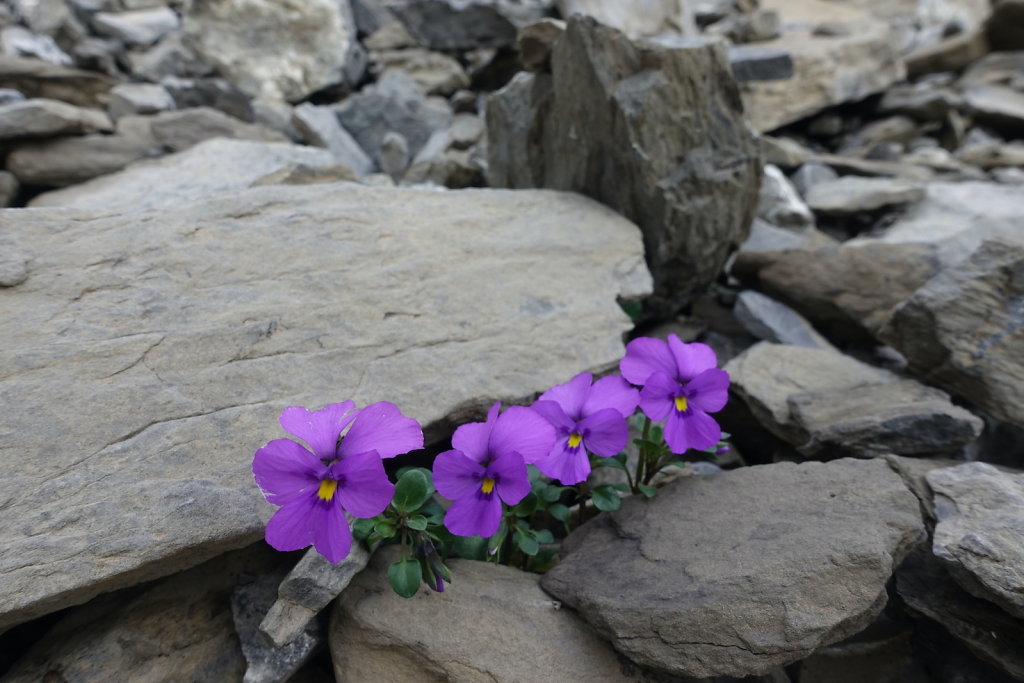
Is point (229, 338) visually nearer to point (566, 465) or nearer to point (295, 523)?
point (295, 523)

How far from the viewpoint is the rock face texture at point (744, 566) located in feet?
4.72

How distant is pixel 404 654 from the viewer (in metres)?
1.57

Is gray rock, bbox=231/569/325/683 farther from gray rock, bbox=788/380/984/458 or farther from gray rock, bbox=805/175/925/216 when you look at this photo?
gray rock, bbox=805/175/925/216

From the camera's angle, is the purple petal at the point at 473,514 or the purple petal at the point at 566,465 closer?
the purple petal at the point at 473,514

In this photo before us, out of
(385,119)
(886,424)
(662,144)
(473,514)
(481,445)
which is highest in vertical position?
(662,144)

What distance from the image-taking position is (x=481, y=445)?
153cm

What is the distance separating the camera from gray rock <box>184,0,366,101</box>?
19.8ft

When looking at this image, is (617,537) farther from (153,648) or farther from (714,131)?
(714,131)

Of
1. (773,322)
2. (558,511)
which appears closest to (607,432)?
(558,511)

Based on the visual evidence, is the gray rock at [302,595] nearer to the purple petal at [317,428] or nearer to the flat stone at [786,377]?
the purple petal at [317,428]

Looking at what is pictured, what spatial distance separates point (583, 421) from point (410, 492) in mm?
447

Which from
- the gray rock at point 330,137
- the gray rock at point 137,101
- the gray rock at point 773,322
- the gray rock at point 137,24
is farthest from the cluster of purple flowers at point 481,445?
the gray rock at point 137,24

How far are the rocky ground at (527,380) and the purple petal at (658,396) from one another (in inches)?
10.3

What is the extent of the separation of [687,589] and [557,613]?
1.03 feet
